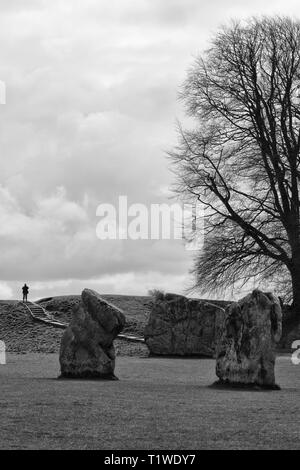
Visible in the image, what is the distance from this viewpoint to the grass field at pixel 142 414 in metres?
13.6

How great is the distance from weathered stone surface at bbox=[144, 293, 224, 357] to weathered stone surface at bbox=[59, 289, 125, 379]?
1497 centimetres

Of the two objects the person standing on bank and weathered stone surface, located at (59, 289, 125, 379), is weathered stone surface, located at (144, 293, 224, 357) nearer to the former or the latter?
weathered stone surface, located at (59, 289, 125, 379)

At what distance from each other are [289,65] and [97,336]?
81.7 feet

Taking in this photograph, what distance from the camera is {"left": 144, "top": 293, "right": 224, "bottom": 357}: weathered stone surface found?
40125 millimetres

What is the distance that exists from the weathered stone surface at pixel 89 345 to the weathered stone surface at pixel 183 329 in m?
15.0

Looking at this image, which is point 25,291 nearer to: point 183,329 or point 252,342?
point 183,329

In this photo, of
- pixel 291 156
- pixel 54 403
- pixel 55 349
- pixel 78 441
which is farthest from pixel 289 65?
→ pixel 78 441

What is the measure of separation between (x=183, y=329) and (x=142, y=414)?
78.2 ft

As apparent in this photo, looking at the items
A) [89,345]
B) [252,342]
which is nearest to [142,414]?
[252,342]

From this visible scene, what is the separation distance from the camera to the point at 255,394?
21.5m

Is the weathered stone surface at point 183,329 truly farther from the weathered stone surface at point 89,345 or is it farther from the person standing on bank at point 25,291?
the person standing on bank at point 25,291

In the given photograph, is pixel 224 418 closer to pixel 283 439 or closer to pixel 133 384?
pixel 283 439

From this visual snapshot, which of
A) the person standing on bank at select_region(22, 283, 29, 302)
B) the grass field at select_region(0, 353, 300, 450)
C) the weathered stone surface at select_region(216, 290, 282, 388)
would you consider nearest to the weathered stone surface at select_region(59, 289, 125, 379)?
the grass field at select_region(0, 353, 300, 450)
